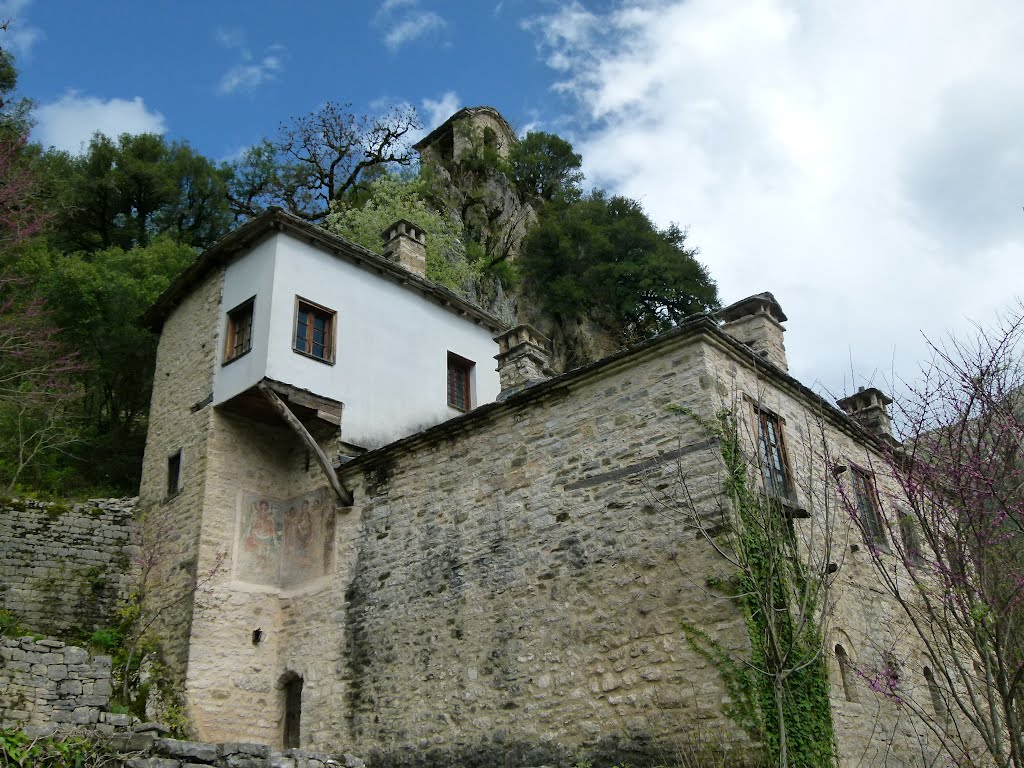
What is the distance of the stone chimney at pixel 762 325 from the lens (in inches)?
498

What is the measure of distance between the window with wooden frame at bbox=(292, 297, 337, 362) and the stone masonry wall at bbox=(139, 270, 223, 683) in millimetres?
1601

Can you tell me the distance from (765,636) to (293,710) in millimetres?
7617

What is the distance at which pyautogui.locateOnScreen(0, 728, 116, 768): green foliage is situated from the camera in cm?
677

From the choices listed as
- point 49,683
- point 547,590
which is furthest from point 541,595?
point 49,683

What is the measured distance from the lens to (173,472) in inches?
554

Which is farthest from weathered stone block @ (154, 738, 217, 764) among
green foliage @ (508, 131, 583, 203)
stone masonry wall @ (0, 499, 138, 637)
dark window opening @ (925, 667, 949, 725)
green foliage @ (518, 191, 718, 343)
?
green foliage @ (508, 131, 583, 203)

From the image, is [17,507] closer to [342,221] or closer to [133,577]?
[133,577]

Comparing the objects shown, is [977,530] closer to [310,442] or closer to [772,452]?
[772,452]

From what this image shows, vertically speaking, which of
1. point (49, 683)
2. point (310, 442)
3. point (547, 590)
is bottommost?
point (49, 683)

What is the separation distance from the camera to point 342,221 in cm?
2362

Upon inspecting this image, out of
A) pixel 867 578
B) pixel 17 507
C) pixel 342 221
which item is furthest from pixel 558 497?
pixel 342 221

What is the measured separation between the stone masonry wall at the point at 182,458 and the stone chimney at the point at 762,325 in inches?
332

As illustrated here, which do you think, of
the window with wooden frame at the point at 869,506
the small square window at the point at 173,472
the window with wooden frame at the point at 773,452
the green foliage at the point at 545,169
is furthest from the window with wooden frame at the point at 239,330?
the green foliage at the point at 545,169

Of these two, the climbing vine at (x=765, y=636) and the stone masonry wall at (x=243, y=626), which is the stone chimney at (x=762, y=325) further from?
the stone masonry wall at (x=243, y=626)
